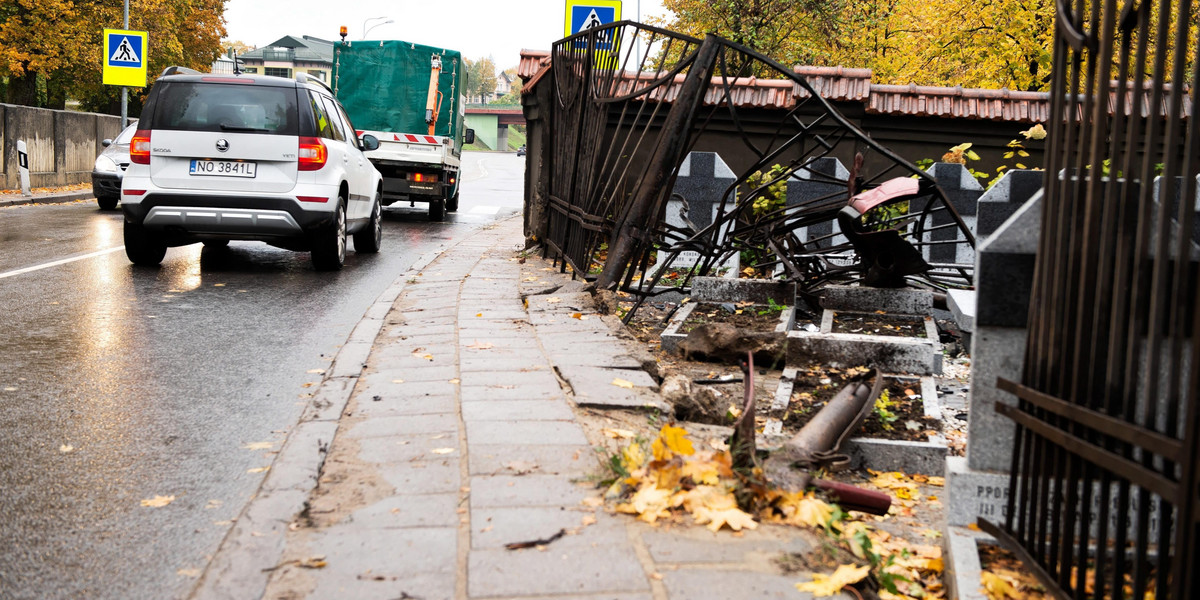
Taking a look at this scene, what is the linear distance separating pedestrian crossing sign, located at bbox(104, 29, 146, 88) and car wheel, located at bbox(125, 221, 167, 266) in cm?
1407

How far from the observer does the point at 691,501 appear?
3373mm

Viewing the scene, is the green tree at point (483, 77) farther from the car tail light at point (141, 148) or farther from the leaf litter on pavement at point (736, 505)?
the leaf litter on pavement at point (736, 505)

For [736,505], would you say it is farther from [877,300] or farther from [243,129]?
[243,129]

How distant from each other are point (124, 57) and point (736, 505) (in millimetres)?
23694

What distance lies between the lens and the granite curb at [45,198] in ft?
64.9

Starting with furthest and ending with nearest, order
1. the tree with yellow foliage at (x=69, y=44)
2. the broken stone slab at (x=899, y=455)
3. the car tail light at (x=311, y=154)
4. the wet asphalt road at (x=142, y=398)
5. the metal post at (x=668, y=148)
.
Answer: the tree with yellow foliage at (x=69, y=44), the car tail light at (x=311, y=154), the metal post at (x=668, y=148), the broken stone slab at (x=899, y=455), the wet asphalt road at (x=142, y=398)

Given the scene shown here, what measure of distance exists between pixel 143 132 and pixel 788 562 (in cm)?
912

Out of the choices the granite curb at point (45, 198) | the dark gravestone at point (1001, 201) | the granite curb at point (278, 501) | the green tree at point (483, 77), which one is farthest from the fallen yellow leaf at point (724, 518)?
the green tree at point (483, 77)

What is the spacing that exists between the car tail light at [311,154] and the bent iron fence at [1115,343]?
859 centimetres

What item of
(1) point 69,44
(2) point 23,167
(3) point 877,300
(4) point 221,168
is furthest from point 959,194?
(1) point 69,44

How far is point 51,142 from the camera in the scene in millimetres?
24062

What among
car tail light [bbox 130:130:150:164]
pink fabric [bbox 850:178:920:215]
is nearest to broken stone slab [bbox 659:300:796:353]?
pink fabric [bbox 850:178:920:215]

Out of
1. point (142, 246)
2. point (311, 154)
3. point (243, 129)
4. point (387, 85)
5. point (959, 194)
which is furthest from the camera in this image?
point (387, 85)

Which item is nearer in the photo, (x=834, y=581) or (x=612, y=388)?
(x=834, y=581)
